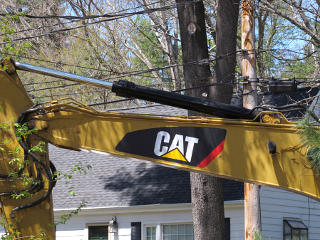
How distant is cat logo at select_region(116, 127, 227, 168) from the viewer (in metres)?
6.53

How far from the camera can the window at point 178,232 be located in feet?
42.8

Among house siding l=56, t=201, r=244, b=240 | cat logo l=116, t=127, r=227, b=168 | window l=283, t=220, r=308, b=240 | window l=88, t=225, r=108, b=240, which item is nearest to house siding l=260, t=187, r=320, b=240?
window l=283, t=220, r=308, b=240

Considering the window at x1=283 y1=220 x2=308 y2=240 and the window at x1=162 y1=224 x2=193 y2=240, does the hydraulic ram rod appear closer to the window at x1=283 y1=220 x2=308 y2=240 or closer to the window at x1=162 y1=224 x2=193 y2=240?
the window at x1=162 y1=224 x2=193 y2=240

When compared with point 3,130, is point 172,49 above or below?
above

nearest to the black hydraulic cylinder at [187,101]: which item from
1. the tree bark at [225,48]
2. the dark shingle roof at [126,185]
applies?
the tree bark at [225,48]

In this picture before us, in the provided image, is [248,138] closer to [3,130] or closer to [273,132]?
[273,132]

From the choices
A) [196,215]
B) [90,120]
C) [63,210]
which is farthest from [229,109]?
[63,210]

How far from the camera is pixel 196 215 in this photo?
10312 millimetres

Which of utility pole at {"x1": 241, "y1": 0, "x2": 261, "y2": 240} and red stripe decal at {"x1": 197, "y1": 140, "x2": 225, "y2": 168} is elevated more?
utility pole at {"x1": 241, "y1": 0, "x2": 261, "y2": 240}

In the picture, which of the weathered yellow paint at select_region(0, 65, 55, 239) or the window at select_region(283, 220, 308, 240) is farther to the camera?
the window at select_region(283, 220, 308, 240)

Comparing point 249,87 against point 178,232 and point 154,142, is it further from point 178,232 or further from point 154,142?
point 154,142

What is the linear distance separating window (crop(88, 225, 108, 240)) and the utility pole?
4.20 metres

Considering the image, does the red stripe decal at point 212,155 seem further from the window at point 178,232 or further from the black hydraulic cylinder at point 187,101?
the window at point 178,232

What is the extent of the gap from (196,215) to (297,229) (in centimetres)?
402
